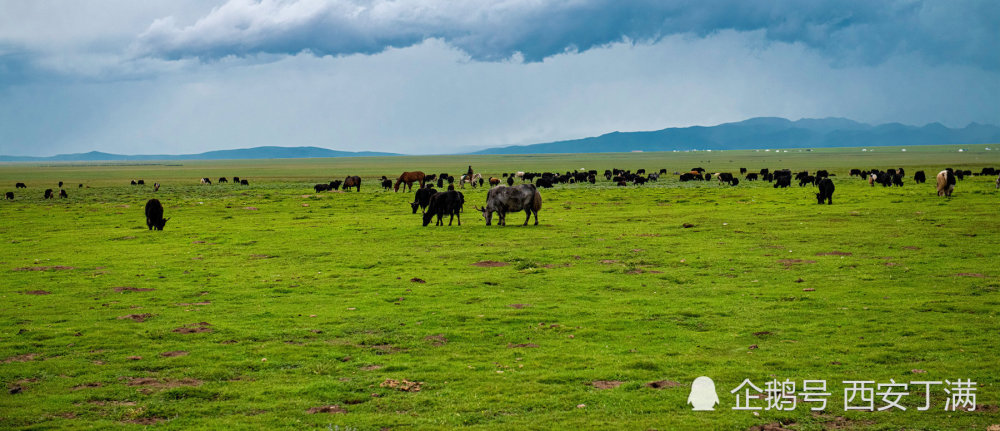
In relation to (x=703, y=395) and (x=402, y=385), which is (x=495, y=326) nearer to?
(x=402, y=385)

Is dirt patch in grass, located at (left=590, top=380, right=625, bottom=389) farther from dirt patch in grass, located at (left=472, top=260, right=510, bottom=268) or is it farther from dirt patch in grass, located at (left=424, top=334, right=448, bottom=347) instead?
dirt patch in grass, located at (left=472, top=260, right=510, bottom=268)

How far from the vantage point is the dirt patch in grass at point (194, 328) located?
45.7 ft

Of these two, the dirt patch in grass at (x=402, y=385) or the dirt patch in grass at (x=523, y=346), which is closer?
the dirt patch in grass at (x=402, y=385)

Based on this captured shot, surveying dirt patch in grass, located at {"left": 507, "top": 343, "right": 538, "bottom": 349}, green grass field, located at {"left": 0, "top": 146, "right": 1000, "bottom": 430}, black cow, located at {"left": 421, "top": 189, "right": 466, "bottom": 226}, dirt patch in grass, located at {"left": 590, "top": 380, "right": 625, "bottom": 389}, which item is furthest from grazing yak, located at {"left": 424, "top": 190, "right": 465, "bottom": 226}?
dirt patch in grass, located at {"left": 590, "top": 380, "right": 625, "bottom": 389}

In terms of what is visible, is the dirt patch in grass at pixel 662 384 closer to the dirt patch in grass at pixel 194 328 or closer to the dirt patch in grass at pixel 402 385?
the dirt patch in grass at pixel 402 385

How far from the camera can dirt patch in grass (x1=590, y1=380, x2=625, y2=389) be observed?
10.3 meters

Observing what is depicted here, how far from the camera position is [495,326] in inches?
560

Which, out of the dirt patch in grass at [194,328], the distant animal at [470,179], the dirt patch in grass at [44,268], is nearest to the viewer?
the dirt patch in grass at [194,328]

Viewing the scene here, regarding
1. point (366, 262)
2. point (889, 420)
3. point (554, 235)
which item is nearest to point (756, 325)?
point (889, 420)

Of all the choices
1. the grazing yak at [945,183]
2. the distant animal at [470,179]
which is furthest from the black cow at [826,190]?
the distant animal at [470,179]

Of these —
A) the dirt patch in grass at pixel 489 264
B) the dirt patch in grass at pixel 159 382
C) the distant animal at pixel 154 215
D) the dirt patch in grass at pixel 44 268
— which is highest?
the distant animal at pixel 154 215

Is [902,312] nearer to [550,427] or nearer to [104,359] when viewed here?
[550,427]

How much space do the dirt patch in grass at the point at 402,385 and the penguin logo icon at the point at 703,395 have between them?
378 centimetres

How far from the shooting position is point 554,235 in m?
29.3
